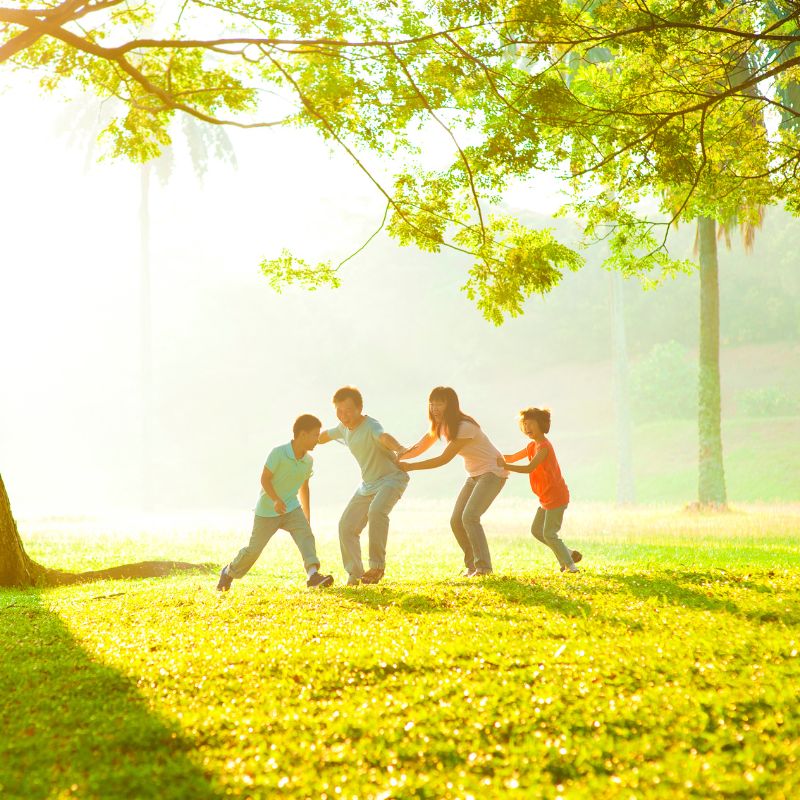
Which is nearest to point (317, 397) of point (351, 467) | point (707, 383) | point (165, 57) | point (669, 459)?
point (351, 467)

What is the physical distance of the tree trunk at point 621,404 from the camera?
33812 mm

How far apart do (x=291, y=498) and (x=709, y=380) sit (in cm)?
1654

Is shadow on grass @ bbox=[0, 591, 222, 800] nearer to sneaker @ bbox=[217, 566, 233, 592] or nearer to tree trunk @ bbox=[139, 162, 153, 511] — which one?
sneaker @ bbox=[217, 566, 233, 592]

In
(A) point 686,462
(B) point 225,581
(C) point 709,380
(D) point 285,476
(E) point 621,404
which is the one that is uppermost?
(C) point 709,380

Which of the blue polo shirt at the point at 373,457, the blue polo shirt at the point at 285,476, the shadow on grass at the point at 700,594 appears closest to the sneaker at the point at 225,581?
the blue polo shirt at the point at 285,476

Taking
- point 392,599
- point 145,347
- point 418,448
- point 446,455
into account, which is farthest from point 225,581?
point 145,347

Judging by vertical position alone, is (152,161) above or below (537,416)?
above

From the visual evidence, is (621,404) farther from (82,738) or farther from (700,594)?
(82,738)

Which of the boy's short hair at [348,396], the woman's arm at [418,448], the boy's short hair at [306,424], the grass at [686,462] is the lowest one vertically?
the grass at [686,462]

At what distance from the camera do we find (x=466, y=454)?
10773 millimetres

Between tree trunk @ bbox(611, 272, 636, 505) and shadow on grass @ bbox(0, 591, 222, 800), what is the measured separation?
28296mm

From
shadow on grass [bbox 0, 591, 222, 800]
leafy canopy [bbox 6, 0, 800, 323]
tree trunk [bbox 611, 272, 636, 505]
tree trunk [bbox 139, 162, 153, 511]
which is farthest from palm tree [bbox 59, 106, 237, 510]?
shadow on grass [bbox 0, 591, 222, 800]

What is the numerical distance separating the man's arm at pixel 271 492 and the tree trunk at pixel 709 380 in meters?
16.5

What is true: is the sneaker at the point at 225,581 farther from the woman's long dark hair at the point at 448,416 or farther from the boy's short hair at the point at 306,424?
the woman's long dark hair at the point at 448,416
